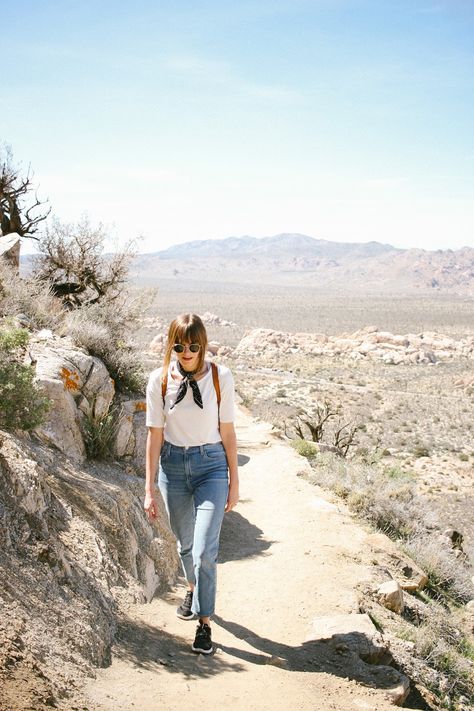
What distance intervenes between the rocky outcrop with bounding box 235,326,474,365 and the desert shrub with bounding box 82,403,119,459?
145 feet

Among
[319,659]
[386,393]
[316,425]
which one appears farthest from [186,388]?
[386,393]

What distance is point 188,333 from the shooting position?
3.77m

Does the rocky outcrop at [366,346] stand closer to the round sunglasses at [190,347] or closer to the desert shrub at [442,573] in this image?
the desert shrub at [442,573]

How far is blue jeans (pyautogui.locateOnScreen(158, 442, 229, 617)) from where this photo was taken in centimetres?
385

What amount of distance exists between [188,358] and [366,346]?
5361 centimetres

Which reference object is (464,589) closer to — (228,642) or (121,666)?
(228,642)

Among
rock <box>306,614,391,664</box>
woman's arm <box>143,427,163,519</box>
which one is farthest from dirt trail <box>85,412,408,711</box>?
woman's arm <box>143,427,163,519</box>

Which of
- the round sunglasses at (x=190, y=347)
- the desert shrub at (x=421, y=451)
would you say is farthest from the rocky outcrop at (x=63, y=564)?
the desert shrub at (x=421, y=451)

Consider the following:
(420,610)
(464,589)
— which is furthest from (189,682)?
(464,589)

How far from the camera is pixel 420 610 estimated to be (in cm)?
633

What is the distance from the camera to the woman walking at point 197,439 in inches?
150

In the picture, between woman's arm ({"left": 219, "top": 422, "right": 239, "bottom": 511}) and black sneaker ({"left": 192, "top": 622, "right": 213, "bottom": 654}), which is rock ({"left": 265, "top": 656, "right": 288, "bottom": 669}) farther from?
woman's arm ({"left": 219, "top": 422, "right": 239, "bottom": 511})

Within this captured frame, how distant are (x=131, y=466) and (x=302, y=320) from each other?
71935mm

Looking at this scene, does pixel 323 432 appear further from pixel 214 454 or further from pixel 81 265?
pixel 214 454
